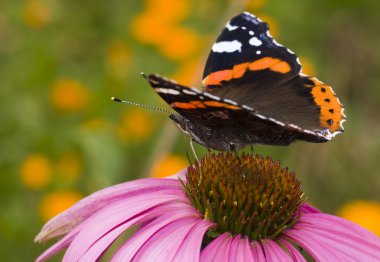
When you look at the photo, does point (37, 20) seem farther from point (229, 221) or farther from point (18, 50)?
point (229, 221)

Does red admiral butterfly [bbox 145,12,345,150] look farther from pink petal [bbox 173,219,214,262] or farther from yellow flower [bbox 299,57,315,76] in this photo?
yellow flower [bbox 299,57,315,76]

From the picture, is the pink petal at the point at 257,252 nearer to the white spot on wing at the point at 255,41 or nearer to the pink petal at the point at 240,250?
the pink petal at the point at 240,250

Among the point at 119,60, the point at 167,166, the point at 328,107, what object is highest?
the point at 119,60

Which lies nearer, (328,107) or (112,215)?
(112,215)

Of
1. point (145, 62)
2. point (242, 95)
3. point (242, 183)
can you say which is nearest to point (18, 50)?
point (145, 62)

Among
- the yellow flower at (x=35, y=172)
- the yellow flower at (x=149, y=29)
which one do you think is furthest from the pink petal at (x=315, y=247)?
the yellow flower at (x=149, y=29)

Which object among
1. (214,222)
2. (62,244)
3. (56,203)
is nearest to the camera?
(214,222)

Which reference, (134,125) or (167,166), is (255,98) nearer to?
(167,166)

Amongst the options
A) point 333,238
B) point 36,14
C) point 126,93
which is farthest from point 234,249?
point 36,14
